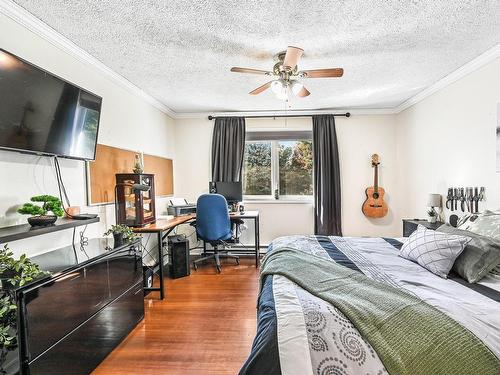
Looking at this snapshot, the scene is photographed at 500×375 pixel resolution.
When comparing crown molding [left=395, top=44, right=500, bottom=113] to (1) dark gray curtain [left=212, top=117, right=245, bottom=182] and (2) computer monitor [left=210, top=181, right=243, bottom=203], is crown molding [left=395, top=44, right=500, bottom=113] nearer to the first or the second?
(1) dark gray curtain [left=212, top=117, right=245, bottom=182]

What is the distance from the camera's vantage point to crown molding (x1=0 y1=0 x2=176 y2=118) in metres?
1.79

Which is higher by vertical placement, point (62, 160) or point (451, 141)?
point (451, 141)

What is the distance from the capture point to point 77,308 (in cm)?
172

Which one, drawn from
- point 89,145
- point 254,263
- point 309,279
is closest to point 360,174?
point 254,263

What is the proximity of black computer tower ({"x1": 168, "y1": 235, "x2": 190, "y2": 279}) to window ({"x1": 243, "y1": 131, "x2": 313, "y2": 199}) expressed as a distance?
1.60 meters

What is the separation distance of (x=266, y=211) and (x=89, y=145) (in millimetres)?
2976

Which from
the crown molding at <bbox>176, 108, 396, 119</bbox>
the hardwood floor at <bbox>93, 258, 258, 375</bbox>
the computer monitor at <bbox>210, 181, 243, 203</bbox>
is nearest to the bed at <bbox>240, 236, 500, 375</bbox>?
the hardwood floor at <bbox>93, 258, 258, 375</bbox>

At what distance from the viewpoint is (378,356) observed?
98 centimetres

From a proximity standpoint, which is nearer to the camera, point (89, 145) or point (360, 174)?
point (89, 145)

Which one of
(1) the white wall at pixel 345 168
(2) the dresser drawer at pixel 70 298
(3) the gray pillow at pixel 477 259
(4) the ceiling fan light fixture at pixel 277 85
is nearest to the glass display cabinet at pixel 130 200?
(2) the dresser drawer at pixel 70 298

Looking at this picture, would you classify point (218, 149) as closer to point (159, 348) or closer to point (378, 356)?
point (159, 348)

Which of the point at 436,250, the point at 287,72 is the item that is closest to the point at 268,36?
the point at 287,72

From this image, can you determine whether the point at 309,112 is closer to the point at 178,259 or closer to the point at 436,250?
the point at 178,259

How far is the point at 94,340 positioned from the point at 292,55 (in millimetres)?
2485
